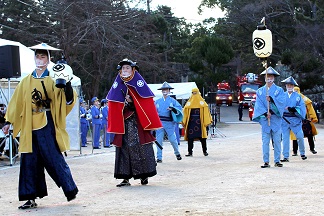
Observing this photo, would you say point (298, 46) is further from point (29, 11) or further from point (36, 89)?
point (36, 89)

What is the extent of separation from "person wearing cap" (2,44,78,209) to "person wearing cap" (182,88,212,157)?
913 cm

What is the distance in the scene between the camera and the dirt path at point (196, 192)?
317 inches

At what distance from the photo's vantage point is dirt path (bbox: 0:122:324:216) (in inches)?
317

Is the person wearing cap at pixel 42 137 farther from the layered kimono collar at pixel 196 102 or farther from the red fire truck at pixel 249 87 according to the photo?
the red fire truck at pixel 249 87

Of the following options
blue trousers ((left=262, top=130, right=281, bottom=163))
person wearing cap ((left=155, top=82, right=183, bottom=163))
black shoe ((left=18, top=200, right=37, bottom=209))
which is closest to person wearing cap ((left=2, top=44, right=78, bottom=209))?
black shoe ((left=18, top=200, right=37, bottom=209))

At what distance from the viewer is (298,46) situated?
53438 mm

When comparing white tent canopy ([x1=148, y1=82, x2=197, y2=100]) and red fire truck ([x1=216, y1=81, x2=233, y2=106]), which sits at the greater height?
white tent canopy ([x1=148, y1=82, x2=197, y2=100])

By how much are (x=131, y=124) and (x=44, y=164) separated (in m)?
2.51

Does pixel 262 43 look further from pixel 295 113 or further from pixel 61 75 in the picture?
pixel 61 75

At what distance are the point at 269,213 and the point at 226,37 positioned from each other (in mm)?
55909

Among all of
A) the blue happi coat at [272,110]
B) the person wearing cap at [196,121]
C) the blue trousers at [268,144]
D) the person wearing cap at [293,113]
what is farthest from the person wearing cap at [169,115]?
the blue trousers at [268,144]

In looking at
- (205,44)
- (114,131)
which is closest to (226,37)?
(205,44)

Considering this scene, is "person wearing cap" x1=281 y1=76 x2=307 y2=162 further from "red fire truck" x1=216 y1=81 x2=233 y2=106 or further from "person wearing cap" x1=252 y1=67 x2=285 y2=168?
"red fire truck" x1=216 y1=81 x2=233 y2=106

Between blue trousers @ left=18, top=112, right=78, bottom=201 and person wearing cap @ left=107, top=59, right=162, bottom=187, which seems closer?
blue trousers @ left=18, top=112, right=78, bottom=201
